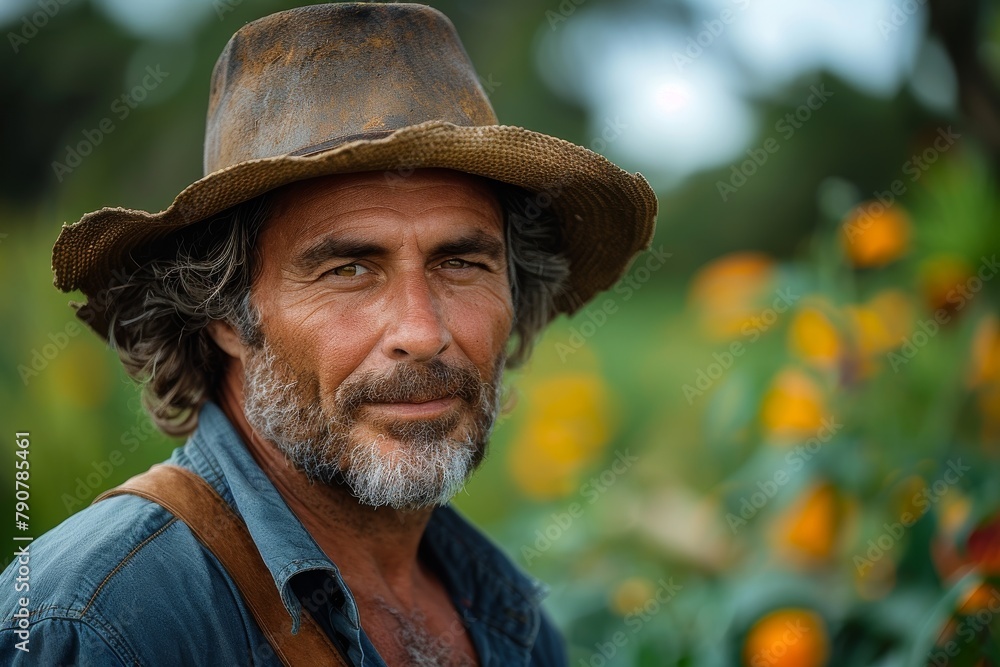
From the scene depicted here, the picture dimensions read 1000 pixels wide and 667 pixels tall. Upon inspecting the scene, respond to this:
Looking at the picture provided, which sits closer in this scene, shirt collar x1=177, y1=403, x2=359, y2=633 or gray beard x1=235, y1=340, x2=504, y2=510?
shirt collar x1=177, y1=403, x2=359, y2=633

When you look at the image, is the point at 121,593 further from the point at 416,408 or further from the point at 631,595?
the point at 631,595

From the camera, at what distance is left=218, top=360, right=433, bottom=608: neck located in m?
2.00

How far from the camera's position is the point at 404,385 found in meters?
1.86

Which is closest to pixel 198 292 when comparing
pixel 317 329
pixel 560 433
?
pixel 317 329

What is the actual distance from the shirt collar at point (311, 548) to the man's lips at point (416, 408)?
0.86ft

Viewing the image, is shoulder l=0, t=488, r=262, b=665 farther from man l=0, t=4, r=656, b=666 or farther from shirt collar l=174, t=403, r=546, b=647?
shirt collar l=174, t=403, r=546, b=647

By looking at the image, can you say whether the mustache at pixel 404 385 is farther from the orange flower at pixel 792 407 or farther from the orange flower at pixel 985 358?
the orange flower at pixel 985 358

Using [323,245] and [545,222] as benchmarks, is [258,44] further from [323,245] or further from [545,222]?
[545,222]

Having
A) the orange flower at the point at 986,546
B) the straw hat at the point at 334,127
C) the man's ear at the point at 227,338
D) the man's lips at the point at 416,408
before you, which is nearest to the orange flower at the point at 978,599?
the orange flower at the point at 986,546

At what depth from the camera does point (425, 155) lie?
1.82 m

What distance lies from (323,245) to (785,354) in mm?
1933

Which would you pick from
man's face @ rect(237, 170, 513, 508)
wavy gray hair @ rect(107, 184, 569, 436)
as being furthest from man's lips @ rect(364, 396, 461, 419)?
wavy gray hair @ rect(107, 184, 569, 436)

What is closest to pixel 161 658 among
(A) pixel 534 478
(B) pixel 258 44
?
(B) pixel 258 44

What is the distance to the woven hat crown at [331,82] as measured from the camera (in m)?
1.89
